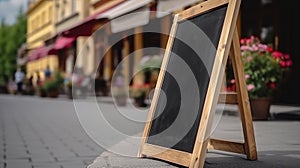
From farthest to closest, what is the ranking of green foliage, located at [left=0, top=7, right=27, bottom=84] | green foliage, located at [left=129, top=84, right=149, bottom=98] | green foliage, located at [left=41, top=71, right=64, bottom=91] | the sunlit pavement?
green foliage, located at [left=0, top=7, right=27, bottom=84]
green foliage, located at [left=41, top=71, right=64, bottom=91]
green foliage, located at [left=129, top=84, right=149, bottom=98]
the sunlit pavement

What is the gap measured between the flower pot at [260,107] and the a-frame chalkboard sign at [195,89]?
4317 mm

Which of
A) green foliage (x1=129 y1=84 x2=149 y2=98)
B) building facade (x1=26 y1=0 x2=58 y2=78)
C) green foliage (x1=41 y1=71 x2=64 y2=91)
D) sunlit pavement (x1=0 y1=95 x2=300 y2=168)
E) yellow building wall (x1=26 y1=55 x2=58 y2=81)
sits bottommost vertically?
sunlit pavement (x1=0 y1=95 x2=300 y2=168)

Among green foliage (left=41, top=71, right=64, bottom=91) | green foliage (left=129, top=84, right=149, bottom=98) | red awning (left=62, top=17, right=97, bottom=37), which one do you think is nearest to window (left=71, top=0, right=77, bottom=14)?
green foliage (left=41, top=71, right=64, bottom=91)

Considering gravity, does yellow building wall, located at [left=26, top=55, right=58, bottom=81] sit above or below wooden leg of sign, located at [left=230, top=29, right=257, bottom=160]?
above

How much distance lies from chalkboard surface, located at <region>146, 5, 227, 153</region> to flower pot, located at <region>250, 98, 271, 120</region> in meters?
4.64

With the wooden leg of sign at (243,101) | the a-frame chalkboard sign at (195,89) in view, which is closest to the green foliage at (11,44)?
the a-frame chalkboard sign at (195,89)

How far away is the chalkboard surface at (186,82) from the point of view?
4.16 meters

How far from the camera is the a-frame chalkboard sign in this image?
155 inches

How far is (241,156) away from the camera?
500cm

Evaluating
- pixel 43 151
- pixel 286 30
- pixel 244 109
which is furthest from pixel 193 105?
pixel 286 30

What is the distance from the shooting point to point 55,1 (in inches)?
1535

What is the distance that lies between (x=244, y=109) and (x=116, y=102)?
10.2 m

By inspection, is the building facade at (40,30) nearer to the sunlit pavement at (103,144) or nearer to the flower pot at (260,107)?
the sunlit pavement at (103,144)

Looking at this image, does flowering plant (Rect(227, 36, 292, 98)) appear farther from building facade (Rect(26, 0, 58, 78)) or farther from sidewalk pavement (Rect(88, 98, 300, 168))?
building facade (Rect(26, 0, 58, 78))
